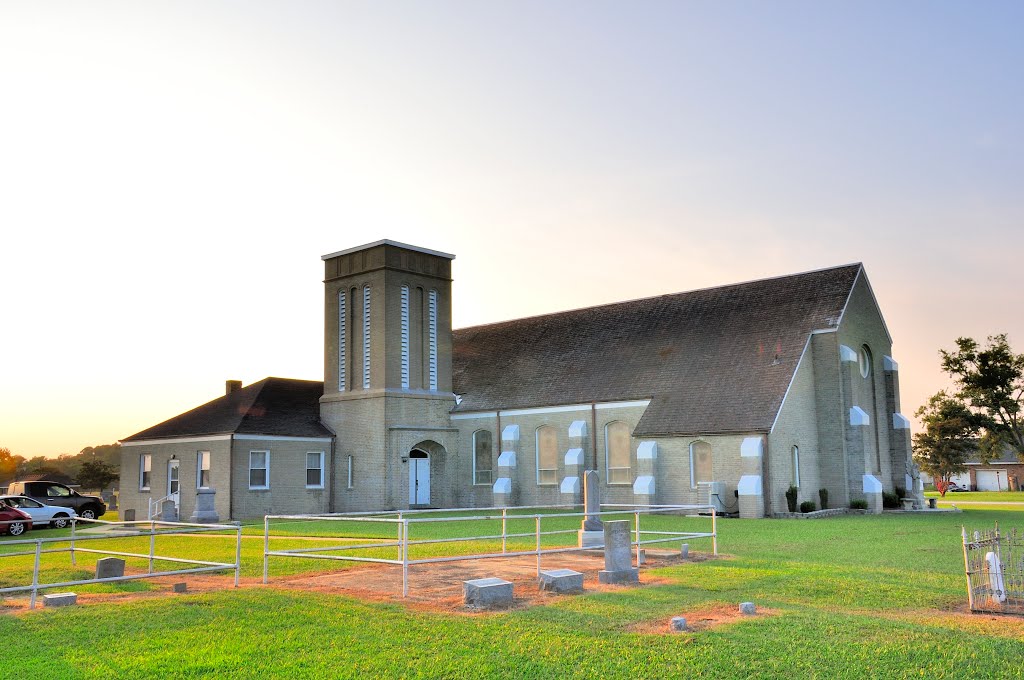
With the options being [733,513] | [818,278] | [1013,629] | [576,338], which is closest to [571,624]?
[1013,629]

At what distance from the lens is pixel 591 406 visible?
1551 inches

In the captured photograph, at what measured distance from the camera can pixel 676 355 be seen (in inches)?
1545

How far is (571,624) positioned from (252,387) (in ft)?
113

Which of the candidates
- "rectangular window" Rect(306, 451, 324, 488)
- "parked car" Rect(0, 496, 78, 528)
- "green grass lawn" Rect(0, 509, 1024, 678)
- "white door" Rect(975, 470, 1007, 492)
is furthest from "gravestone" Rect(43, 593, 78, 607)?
"white door" Rect(975, 470, 1007, 492)

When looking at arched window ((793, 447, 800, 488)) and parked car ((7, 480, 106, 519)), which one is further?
parked car ((7, 480, 106, 519))

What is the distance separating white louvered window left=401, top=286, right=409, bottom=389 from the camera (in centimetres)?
4184

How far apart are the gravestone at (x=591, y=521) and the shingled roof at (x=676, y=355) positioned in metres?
14.5

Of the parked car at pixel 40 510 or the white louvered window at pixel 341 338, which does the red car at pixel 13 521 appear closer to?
the parked car at pixel 40 510

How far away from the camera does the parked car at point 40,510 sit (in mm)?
32594

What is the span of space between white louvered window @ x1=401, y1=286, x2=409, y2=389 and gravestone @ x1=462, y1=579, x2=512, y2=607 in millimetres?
29271

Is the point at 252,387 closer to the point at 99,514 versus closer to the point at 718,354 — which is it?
the point at 99,514

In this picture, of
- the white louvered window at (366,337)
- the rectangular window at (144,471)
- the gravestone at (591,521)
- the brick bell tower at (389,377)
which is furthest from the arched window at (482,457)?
the gravestone at (591,521)

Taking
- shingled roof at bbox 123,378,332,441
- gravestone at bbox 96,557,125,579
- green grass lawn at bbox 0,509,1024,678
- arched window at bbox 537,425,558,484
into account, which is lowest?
green grass lawn at bbox 0,509,1024,678

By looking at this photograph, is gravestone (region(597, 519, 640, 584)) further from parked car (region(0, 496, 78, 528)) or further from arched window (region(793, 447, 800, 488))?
parked car (region(0, 496, 78, 528))
